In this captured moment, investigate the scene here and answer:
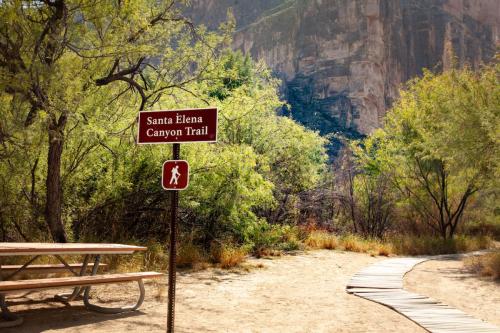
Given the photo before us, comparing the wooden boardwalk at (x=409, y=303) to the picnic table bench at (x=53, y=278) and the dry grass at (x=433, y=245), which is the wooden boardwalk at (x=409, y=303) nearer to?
the picnic table bench at (x=53, y=278)

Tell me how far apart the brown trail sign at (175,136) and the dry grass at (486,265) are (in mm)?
8122

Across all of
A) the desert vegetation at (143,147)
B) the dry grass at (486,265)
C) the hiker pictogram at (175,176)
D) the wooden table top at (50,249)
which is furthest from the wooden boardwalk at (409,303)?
the wooden table top at (50,249)

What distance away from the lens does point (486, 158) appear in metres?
12.3

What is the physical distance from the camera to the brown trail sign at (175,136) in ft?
14.2

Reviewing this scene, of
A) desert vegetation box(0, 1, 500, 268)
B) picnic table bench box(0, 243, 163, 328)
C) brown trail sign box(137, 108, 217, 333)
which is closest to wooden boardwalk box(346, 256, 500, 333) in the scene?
brown trail sign box(137, 108, 217, 333)

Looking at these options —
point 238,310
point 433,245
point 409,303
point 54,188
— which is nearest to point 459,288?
point 409,303

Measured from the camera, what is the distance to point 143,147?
10.3m

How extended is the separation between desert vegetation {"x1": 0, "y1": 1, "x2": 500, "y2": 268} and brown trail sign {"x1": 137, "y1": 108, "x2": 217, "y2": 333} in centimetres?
307

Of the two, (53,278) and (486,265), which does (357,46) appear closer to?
(486,265)

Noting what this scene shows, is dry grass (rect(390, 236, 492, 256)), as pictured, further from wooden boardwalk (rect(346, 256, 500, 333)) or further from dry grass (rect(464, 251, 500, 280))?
wooden boardwalk (rect(346, 256, 500, 333))

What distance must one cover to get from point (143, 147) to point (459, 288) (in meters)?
6.69

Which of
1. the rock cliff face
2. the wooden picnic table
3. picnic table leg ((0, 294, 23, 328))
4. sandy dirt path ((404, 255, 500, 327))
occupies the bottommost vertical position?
sandy dirt path ((404, 255, 500, 327))

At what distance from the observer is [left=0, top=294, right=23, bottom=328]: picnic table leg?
16.1ft

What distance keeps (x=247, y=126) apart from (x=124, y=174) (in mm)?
4236
